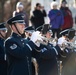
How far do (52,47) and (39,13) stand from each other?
625 centimetres

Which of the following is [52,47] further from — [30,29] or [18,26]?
[18,26]

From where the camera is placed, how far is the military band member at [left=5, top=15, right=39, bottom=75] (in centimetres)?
1179

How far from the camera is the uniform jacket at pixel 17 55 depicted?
11.8 metres

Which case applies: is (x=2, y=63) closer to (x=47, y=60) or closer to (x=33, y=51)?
(x=33, y=51)

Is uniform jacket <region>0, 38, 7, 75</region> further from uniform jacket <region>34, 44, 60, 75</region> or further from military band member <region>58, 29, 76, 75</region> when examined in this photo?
military band member <region>58, 29, 76, 75</region>

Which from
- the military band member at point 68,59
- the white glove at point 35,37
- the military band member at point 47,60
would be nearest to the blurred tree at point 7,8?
the military band member at point 68,59

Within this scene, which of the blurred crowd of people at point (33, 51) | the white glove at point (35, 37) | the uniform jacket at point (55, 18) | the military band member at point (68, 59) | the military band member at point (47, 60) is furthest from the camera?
the uniform jacket at point (55, 18)

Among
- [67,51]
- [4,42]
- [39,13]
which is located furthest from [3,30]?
[39,13]

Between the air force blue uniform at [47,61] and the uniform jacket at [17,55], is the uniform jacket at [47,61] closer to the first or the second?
the air force blue uniform at [47,61]

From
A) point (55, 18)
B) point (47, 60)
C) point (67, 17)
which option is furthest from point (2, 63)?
point (67, 17)

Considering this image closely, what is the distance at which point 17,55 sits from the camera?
38.4ft

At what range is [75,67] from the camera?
15016mm

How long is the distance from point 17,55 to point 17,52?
0.20 ft

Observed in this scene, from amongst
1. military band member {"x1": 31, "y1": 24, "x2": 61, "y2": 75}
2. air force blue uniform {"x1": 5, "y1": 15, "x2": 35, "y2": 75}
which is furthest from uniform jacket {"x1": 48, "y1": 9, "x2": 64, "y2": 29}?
air force blue uniform {"x1": 5, "y1": 15, "x2": 35, "y2": 75}
